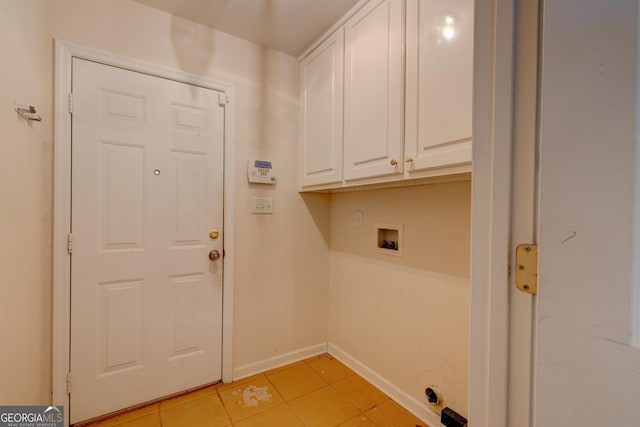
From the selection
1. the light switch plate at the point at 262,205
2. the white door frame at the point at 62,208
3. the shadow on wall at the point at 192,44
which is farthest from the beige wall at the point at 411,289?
the white door frame at the point at 62,208

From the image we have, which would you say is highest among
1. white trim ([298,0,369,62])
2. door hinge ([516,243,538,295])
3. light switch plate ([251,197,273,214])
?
white trim ([298,0,369,62])

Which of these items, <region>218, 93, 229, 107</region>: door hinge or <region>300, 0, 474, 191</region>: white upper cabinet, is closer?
<region>300, 0, 474, 191</region>: white upper cabinet

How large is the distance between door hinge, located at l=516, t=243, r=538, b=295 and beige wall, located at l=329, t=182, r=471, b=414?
3.51ft

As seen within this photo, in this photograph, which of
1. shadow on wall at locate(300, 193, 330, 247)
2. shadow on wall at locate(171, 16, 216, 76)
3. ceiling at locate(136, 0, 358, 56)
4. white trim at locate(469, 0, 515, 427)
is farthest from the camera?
shadow on wall at locate(300, 193, 330, 247)

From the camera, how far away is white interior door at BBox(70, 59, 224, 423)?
59.6 inches

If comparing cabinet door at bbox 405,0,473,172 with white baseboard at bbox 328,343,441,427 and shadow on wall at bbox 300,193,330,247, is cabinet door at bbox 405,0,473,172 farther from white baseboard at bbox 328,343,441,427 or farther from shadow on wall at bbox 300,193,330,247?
white baseboard at bbox 328,343,441,427

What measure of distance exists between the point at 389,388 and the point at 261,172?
67.7 inches

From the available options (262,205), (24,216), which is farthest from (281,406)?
(24,216)

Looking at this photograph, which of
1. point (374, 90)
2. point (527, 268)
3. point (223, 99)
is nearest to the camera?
point (527, 268)

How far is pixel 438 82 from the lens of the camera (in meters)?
1.19

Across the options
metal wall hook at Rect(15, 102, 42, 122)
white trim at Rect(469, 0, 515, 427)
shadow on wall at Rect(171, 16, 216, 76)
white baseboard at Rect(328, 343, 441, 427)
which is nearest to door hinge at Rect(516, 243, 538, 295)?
white trim at Rect(469, 0, 515, 427)

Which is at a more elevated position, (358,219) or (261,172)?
(261,172)

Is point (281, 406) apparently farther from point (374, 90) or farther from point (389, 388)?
point (374, 90)

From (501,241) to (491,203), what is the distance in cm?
7
